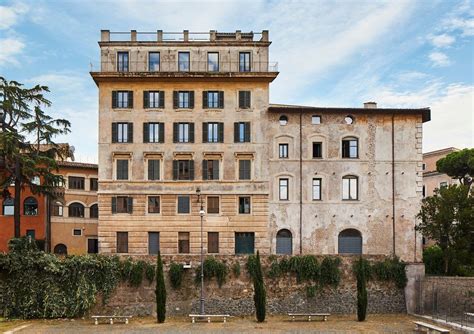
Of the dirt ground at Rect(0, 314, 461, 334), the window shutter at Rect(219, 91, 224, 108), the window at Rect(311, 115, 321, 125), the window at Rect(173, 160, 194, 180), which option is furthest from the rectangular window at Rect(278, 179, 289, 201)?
the dirt ground at Rect(0, 314, 461, 334)

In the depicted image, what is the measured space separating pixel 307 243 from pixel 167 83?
54.0 feet

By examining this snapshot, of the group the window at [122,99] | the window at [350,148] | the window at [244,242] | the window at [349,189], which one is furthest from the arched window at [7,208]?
the window at [350,148]

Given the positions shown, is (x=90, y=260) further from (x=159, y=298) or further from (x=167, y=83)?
(x=167, y=83)

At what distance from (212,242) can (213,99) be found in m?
11.0

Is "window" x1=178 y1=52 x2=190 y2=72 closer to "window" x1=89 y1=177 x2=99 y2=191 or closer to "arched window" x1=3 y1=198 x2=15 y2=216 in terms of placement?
"window" x1=89 y1=177 x2=99 y2=191

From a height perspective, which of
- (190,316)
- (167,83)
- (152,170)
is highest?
(167,83)

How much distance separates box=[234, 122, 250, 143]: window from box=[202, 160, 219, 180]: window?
2.43 meters

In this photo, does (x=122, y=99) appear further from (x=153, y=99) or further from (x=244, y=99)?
(x=244, y=99)

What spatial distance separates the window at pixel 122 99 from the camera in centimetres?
4438

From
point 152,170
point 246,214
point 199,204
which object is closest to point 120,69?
point 152,170

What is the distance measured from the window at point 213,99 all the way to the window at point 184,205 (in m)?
7.24

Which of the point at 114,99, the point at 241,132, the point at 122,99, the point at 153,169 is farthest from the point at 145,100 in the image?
the point at 241,132

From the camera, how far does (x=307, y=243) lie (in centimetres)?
4434

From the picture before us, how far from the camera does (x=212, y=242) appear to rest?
43.8m
